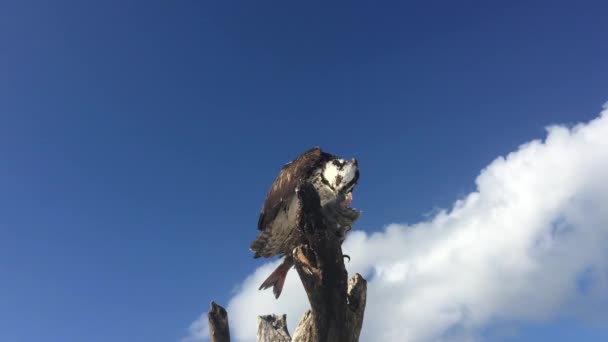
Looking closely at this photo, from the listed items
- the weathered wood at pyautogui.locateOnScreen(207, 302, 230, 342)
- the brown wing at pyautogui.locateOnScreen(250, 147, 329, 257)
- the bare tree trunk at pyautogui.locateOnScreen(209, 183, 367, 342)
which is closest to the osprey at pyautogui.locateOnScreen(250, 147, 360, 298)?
the brown wing at pyautogui.locateOnScreen(250, 147, 329, 257)

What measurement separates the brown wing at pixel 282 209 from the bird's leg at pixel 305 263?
14.4ft

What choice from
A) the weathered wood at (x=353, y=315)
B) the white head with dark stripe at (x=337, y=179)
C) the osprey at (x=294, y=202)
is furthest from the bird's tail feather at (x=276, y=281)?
the weathered wood at (x=353, y=315)

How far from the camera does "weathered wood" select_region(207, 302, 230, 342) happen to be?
22.2ft

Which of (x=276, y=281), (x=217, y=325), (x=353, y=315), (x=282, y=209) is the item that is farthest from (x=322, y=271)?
(x=282, y=209)

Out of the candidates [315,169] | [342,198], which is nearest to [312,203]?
[342,198]

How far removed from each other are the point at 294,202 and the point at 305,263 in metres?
4.91

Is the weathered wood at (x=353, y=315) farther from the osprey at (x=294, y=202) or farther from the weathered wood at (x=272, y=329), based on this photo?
→ the weathered wood at (x=272, y=329)

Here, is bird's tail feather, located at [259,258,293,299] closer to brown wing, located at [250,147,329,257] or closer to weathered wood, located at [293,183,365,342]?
brown wing, located at [250,147,329,257]

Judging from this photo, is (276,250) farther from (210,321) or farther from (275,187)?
(210,321)

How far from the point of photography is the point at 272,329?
7.34 m

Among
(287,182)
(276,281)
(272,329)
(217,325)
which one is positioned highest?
(287,182)

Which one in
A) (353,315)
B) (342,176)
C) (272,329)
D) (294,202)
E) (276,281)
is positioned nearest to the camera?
(353,315)

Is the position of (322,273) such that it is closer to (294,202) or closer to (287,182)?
(294,202)

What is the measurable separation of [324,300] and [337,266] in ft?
1.26
